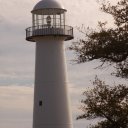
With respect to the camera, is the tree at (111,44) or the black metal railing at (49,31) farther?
the black metal railing at (49,31)

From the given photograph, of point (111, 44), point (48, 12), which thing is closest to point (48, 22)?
point (48, 12)


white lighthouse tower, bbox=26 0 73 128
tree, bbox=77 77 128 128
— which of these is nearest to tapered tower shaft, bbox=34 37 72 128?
white lighthouse tower, bbox=26 0 73 128

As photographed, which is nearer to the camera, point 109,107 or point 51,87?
point 109,107

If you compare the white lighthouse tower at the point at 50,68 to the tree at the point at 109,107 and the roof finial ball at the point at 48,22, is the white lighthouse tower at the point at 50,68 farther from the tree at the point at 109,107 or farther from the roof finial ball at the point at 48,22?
the tree at the point at 109,107

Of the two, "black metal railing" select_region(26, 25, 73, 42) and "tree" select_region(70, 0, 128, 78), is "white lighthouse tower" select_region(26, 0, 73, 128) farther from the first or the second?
"tree" select_region(70, 0, 128, 78)

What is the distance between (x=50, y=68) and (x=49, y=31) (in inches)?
106

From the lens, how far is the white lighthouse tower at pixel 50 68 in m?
33.1

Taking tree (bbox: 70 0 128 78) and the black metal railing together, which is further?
the black metal railing

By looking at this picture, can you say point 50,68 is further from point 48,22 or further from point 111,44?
point 111,44

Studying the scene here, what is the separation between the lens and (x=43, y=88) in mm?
33500

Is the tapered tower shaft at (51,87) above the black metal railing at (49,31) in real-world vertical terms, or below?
below

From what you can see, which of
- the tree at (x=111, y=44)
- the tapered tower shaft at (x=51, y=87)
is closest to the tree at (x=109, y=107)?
the tree at (x=111, y=44)

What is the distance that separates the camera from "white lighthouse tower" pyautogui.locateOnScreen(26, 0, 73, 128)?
33094mm

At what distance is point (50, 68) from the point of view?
3375 centimetres
